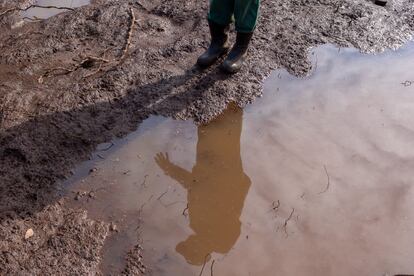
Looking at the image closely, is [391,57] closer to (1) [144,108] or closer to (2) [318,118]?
(2) [318,118]

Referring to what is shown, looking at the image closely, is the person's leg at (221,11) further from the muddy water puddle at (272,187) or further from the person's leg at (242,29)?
the muddy water puddle at (272,187)

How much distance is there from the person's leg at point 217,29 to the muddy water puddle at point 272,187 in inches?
17.2

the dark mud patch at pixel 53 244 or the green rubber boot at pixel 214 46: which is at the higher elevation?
the dark mud patch at pixel 53 244

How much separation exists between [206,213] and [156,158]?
490mm

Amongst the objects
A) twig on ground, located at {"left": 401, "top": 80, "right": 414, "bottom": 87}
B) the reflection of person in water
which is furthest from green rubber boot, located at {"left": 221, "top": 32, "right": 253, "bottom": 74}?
twig on ground, located at {"left": 401, "top": 80, "right": 414, "bottom": 87}

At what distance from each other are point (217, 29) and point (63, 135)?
1359 mm

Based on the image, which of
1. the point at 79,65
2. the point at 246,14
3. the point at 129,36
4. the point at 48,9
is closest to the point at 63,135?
the point at 79,65

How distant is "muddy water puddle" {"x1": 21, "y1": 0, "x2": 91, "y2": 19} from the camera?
3807mm

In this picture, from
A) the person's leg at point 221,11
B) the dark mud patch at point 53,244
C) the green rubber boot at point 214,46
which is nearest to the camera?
the dark mud patch at point 53,244

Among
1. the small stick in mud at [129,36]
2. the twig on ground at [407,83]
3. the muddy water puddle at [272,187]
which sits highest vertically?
the small stick in mud at [129,36]

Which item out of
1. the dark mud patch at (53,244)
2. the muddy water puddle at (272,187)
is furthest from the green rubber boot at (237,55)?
the dark mud patch at (53,244)

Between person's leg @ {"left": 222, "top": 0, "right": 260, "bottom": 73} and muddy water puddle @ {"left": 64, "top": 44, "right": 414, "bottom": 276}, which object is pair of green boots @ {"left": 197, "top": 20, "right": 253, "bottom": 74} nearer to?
person's leg @ {"left": 222, "top": 0, "right": 260, "bottom": 73}

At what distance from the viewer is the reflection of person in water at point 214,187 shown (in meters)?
2.34

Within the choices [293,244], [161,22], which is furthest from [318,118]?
[161,22]
